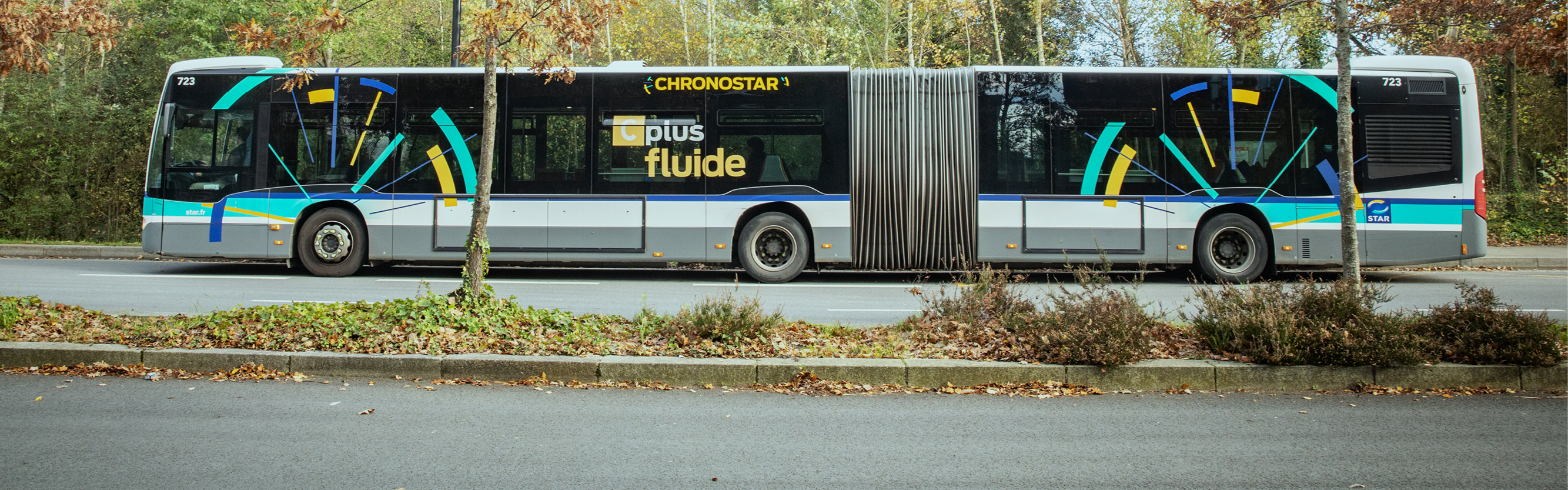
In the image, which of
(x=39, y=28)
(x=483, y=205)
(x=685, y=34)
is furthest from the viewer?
(x=685, y=34)

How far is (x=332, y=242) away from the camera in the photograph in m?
12.7

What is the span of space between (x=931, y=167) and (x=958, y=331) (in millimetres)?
5857

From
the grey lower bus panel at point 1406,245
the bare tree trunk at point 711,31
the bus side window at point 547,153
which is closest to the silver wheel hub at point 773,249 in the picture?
the bus side window at point 547,153

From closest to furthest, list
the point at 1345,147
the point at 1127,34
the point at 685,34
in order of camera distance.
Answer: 1. the point at 1345,147
2. the point at 1127,34
3. the point at 685,34

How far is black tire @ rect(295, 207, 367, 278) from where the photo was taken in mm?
12656

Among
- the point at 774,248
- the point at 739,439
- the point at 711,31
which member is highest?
the point at 711,31

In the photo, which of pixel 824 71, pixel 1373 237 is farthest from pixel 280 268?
pixel 1373 237

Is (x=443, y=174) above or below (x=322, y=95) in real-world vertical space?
below

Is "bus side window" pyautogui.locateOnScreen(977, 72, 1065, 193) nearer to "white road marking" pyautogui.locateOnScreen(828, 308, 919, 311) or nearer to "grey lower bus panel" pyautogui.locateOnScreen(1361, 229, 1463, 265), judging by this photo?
"white road marking" pyautogui.locateOnScreen(828, 308, 919, 311)

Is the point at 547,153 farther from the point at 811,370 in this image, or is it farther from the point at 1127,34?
the point at 1127,34

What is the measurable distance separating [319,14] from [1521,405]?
8095 mm

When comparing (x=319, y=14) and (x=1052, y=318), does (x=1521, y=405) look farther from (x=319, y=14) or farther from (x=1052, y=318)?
(x=319, y=14)

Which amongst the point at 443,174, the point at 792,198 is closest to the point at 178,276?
the point at 443,174

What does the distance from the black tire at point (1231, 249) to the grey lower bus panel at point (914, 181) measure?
302 centimetres
